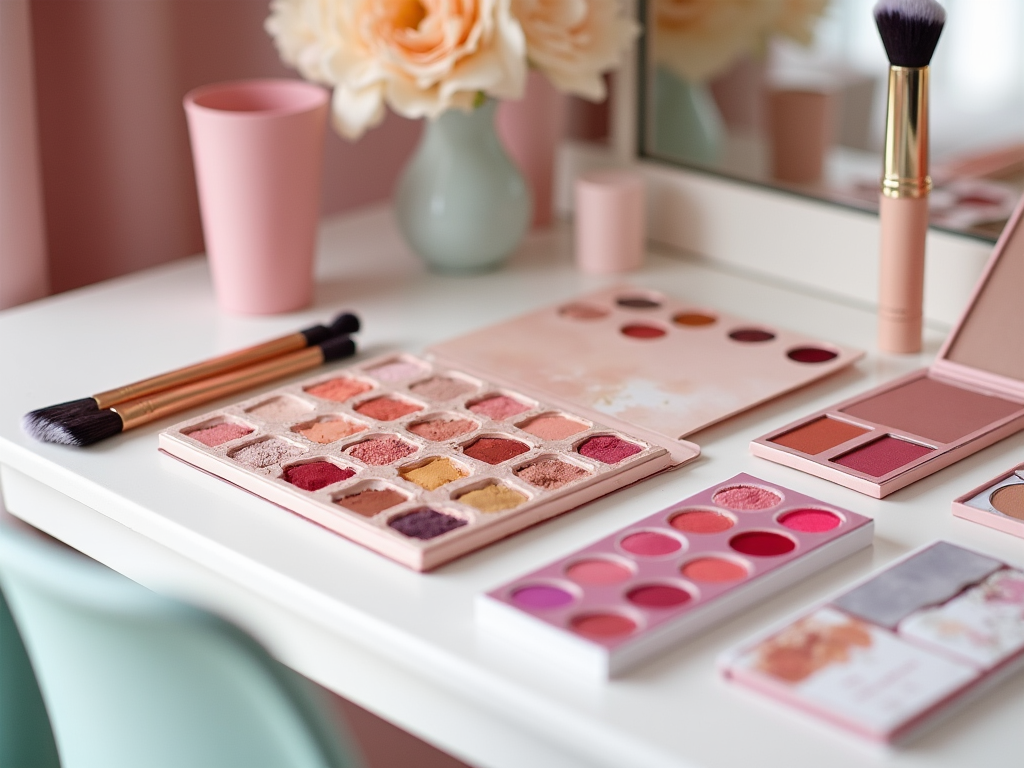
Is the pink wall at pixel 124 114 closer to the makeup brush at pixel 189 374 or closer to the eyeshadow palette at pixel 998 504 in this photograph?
the makeup brush at pixel 189 374

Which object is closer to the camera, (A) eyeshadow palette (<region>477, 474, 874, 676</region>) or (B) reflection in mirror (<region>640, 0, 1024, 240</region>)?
(A) eyeshadow palette (<region>477, 474, 874, 676</region>)

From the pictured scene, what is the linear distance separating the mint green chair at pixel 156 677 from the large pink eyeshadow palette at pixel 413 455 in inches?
6.3

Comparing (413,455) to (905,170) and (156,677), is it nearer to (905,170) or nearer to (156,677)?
(156,677)

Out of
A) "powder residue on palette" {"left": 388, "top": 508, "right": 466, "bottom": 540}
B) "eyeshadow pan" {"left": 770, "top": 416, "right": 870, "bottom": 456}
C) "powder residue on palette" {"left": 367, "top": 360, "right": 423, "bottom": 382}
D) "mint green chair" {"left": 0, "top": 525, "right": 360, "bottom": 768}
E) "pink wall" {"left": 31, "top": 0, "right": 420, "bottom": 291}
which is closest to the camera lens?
"mint green chair" {"left": 0, "top": 525, "right": 360, "bottom": 768}

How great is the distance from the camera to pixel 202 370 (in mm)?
938

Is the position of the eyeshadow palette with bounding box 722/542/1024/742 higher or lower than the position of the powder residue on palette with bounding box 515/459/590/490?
lower

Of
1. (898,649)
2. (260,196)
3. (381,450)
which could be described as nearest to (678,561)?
(898,649)

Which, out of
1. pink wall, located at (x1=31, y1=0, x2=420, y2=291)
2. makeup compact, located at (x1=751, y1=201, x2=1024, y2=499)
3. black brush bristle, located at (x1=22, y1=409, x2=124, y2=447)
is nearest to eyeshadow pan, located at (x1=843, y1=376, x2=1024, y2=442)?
makeup compact, located at (x1=751, y1=201, x2=1024, y2=499)

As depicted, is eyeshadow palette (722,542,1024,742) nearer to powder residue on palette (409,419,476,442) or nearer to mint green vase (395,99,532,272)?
powder residue on palette (409,419,476,442)

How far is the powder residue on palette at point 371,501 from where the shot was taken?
0.76 metres

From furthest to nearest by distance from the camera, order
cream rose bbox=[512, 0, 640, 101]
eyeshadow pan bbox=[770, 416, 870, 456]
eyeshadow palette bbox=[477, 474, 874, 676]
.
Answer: cream rose bbox=[512, 0, 640, 101] → eyeshadow pan bbox=[770, 416, 870, 456] → eyeshadow palette bbox=[477, 474, 874, 676]

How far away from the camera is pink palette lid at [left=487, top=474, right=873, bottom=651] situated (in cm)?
65

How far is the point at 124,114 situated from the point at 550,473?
632 mm

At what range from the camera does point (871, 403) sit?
893mm
